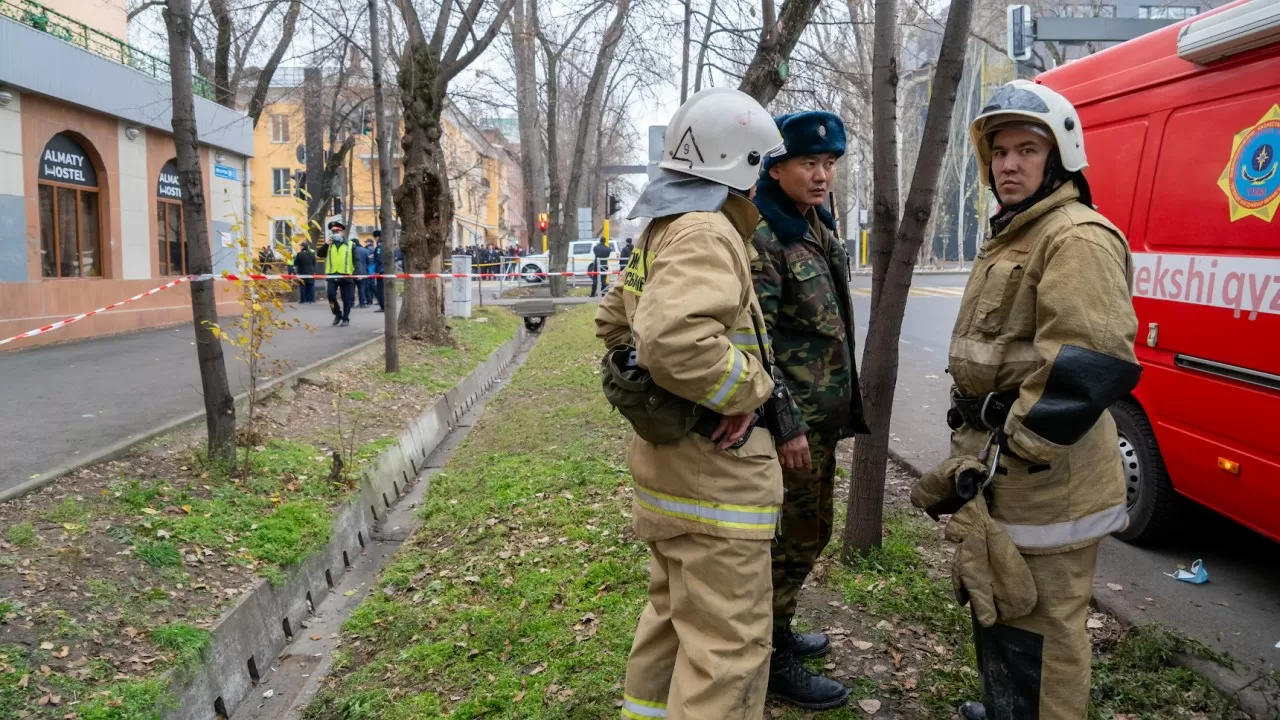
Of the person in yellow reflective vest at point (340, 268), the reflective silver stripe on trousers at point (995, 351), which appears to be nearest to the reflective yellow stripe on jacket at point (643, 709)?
the reflective silver stripe on trousers at point (995, 351)

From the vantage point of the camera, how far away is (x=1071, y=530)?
8.72ft

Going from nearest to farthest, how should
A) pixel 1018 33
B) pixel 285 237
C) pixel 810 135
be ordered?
1. pixel 810 135
2. pixel 285 237
3. pixel 1018 33

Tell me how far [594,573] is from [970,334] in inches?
107

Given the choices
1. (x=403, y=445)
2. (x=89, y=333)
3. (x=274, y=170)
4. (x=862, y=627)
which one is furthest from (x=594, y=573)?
(x=274, y=170)

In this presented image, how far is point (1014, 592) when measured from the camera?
2.66 meters

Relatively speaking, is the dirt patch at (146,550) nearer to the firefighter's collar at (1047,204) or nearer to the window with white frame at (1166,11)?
the firefighter's collar at (1047,204)

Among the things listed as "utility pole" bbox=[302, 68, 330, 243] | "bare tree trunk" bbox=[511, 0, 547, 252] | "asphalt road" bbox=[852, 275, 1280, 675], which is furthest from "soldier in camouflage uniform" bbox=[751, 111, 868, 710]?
"utility pole" bbox=[302, 68, 330, 243]

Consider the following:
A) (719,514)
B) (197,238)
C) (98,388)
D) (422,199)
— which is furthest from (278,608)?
(422,199)

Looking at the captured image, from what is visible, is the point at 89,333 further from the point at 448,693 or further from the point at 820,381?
the point at 820,381

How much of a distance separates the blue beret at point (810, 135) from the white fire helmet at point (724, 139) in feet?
1.34

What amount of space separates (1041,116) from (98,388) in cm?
941

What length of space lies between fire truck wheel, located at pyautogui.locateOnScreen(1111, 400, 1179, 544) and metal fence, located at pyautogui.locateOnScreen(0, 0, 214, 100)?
1367 cm

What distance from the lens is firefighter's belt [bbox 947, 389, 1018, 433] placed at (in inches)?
108

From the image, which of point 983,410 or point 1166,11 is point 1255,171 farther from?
point 1166,11
